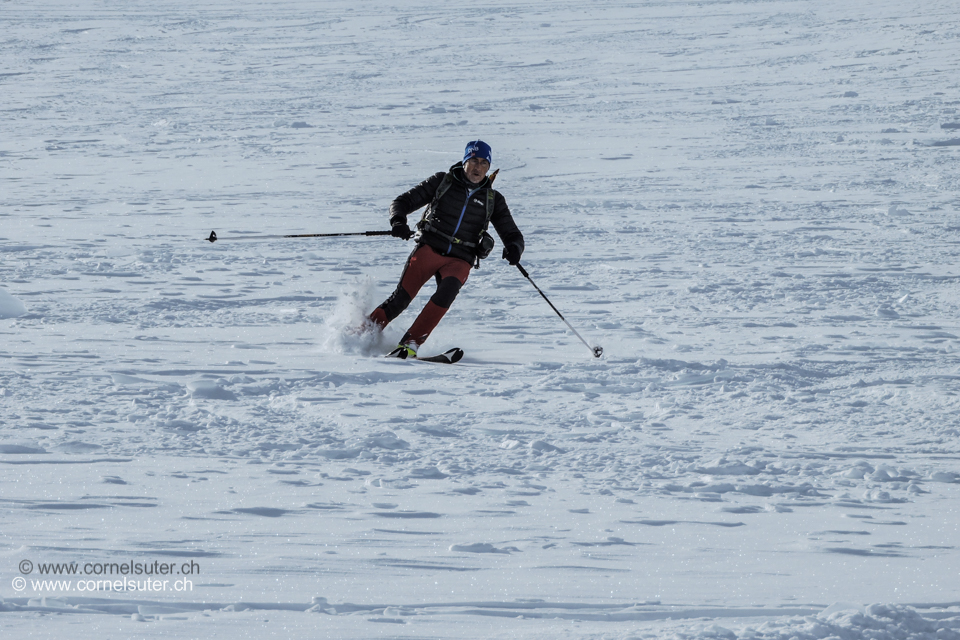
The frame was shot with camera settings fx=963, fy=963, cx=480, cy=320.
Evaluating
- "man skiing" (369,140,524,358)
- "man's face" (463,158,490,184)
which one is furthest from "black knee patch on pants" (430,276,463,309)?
"man's face" (463,158,490,184)

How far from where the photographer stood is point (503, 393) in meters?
5.23

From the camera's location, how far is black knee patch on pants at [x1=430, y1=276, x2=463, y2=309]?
20.0 feet

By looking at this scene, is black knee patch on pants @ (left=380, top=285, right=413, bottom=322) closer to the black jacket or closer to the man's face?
the black jacket

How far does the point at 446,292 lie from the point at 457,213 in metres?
0.52

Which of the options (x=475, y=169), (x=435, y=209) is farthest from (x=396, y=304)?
(x=475, y=169)

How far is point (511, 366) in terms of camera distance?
5824 millimetres

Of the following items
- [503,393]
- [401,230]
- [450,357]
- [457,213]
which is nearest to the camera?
[503,393]

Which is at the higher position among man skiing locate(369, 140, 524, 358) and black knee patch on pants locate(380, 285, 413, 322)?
man skiing locate(369, 140, 524, 358)

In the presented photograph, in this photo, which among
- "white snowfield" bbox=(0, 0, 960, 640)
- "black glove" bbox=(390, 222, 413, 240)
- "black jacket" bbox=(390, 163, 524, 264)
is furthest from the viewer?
"black jacket" bbox=(390, 163, 524, 264)

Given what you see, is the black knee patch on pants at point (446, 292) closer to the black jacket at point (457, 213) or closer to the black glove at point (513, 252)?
the black jacket at point (457, 213)

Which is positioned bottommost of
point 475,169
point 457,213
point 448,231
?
point 448,231

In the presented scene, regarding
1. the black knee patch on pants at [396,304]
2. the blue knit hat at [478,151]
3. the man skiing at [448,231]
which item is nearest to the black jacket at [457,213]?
the man skiing at [448,231]

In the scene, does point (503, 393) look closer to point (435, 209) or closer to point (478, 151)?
point (435, 209)

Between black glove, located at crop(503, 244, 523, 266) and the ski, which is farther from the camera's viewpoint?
black glove, located at crop(503, 244, 523, 266)
